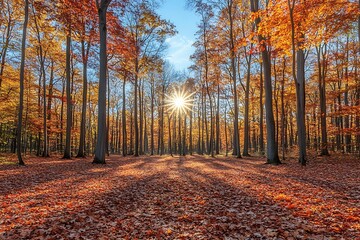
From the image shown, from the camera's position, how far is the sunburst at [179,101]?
112 ft

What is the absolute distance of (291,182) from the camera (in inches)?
298

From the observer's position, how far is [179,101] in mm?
34812

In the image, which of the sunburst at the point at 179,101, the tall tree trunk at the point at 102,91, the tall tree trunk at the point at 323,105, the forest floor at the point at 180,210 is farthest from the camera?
the sunburst at the point at 179,101

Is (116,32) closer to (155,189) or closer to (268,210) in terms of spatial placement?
(155,189)

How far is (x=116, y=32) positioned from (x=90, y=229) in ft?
53.5

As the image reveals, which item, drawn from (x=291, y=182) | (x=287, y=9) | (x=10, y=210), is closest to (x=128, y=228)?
(x=10, y=210)

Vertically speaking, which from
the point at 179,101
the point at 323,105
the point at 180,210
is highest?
the point at 179,101

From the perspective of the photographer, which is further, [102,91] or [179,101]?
[179,101]

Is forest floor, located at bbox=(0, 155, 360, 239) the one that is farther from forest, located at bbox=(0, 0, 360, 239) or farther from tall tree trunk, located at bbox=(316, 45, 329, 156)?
tall tree trunk, located at bbox=(316, 45, 329, 156)

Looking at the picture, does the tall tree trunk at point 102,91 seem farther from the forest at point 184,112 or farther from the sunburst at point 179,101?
the sunburst at point 179,101

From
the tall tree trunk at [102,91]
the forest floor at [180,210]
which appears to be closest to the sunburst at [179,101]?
the tall tree trunk at [102,91]

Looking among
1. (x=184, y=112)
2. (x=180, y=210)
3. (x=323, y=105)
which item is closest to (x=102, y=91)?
(x=180, y=210)

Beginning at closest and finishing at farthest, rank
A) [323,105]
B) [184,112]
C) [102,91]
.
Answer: [102,91], [323,105], [184,112]

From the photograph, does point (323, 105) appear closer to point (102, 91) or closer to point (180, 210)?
point (102, 91)
